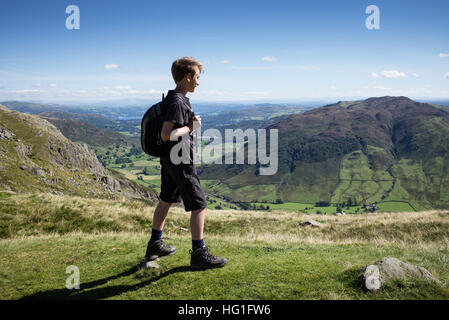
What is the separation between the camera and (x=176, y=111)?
5.62 meters

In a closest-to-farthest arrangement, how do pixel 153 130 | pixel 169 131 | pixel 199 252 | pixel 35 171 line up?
pixel 169 131 < pixel 153 130 < pixel 199 252 < pixel 35 171

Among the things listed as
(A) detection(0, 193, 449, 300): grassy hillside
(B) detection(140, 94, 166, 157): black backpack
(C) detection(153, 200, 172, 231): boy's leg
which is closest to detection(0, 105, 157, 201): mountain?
(A) detection(0, 193, 449, 300): grassy hillside

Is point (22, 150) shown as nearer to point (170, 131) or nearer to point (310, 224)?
point (310, 224)

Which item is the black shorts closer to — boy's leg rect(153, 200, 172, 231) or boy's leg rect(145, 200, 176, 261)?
boy's leg rect(153, 200, 172, 231)

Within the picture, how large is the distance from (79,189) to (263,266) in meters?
73.3

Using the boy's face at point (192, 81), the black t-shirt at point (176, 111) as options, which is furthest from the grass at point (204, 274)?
the boy's face at point (192, 81)

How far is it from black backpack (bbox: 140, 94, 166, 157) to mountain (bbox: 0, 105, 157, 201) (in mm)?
50365

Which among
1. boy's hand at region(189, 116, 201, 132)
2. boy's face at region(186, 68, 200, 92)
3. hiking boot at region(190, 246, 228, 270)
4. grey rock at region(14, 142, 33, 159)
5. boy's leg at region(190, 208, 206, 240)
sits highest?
boy's face at region(186, 68, 200, 92)

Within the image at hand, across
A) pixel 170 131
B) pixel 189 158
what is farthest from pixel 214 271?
pixel 170 131

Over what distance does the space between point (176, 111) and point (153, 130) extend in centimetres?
69

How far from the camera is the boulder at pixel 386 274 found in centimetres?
511

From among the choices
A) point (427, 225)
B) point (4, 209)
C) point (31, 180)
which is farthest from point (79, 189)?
point (427, 225)

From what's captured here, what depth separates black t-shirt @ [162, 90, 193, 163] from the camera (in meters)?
5.61
